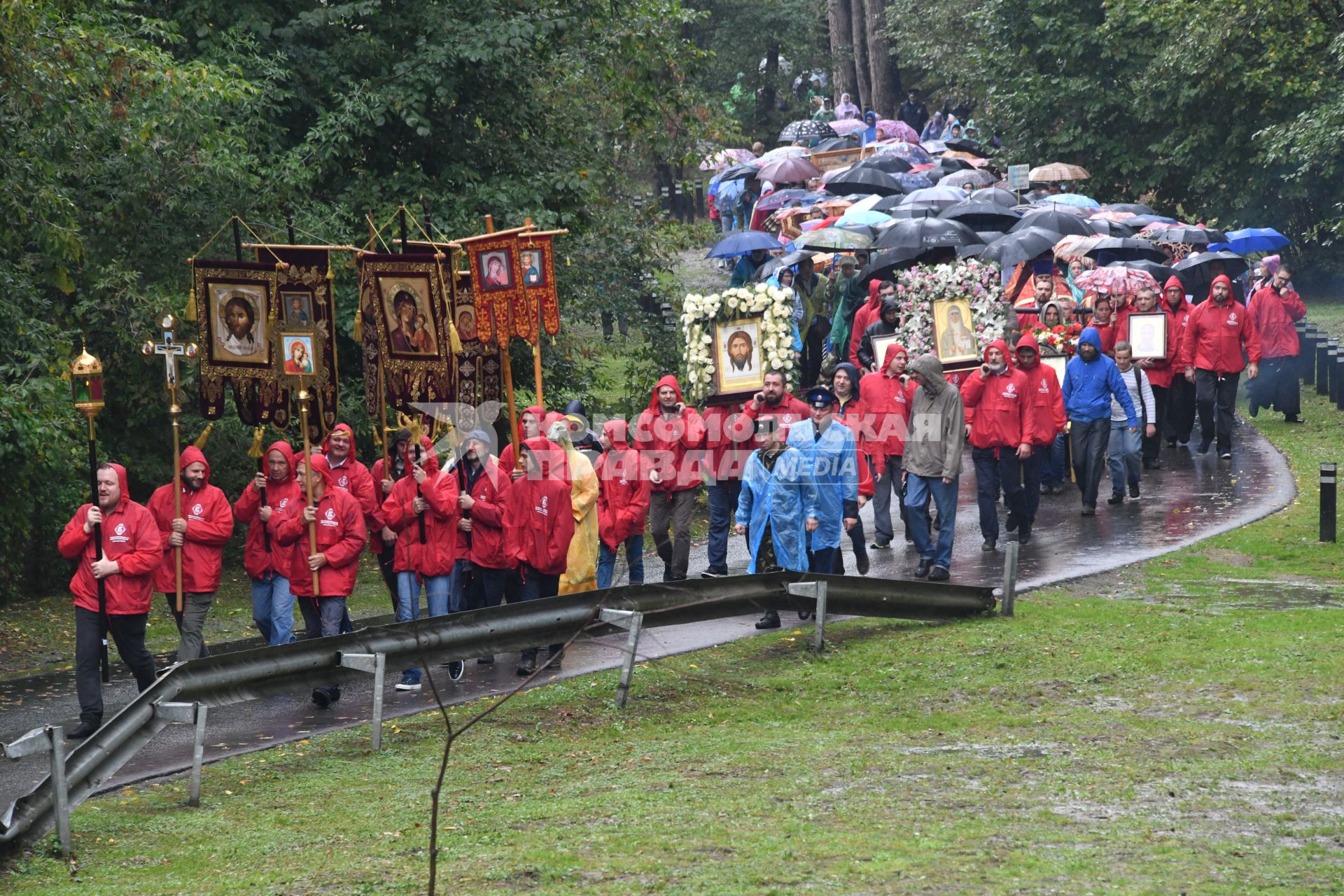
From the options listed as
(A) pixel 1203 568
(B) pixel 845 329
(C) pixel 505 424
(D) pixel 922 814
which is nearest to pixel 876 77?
(B) pixel 845 329

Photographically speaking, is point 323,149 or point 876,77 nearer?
point 323,149

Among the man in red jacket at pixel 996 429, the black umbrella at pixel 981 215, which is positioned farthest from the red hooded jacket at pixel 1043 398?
the black umbrella at pixel 981 215

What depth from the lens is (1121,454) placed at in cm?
1872

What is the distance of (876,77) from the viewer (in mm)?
49406

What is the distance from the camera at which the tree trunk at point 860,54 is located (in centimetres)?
5062

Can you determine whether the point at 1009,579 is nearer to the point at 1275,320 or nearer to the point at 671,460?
the point at 671,460

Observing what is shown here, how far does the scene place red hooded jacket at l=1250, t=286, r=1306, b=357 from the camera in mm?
22469

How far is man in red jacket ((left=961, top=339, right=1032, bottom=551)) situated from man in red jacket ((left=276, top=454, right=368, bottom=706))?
6842 millimetres

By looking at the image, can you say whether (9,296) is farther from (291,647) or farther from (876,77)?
(876,77)

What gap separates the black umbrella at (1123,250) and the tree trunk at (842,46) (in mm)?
27082

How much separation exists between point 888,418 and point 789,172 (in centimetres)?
2389

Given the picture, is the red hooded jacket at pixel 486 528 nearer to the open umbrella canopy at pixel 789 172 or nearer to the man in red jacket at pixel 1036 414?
the man in red jacket at pixel 1036 414

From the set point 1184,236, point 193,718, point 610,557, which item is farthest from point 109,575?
point 1184,236

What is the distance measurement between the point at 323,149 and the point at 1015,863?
44.2 feet
